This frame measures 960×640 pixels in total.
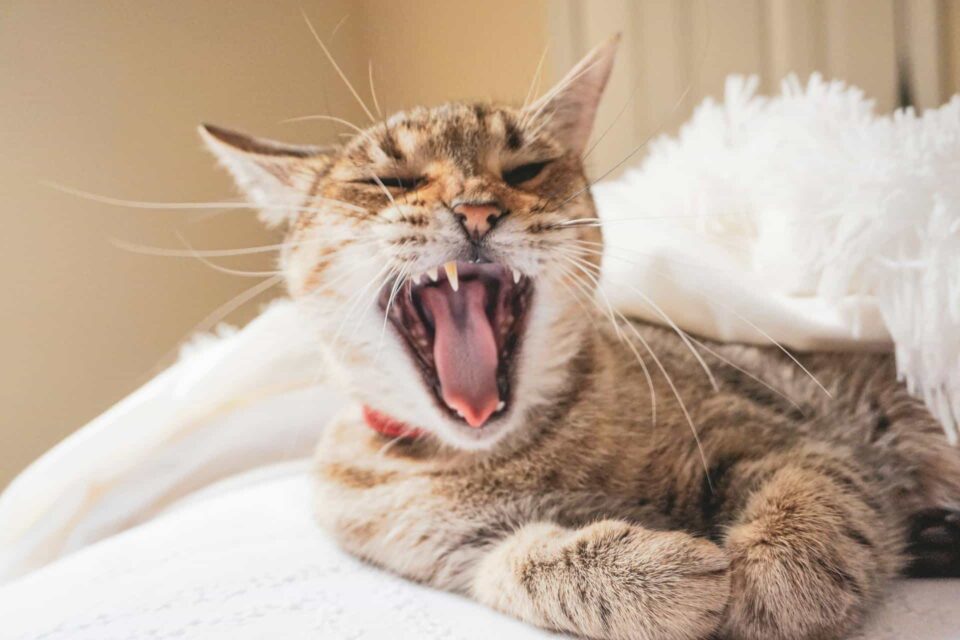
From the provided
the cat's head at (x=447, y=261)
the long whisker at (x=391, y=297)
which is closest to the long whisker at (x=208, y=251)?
the cat's head at (x=447, y=261)

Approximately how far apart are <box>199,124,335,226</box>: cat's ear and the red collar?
273 mm

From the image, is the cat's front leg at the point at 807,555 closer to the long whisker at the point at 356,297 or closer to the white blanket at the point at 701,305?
the white blanket at the point at 701,305

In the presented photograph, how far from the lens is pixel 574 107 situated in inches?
40.1

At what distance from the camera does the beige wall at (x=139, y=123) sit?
4.96 feet

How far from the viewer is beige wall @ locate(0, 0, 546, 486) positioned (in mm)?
1512

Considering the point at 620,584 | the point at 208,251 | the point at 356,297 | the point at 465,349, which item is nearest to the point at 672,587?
the point at 620,584

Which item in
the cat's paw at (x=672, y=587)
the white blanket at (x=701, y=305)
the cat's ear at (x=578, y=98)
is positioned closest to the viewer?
the cat's paw at (x=672, y=587)

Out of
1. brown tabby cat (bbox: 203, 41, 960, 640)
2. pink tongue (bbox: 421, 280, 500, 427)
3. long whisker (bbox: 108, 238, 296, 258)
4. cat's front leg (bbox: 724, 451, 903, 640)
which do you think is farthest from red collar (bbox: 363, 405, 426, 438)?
cat's front leg (bbox: 724, 451, 903, 640)

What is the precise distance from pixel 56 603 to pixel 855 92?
3.99ft

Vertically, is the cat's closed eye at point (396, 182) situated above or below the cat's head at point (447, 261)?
above

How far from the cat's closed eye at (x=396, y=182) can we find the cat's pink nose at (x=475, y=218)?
127 millimetres

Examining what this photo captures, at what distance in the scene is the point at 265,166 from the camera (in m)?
0.96

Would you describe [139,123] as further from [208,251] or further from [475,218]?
[475,218]

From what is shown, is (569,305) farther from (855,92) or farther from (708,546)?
(855,92)
